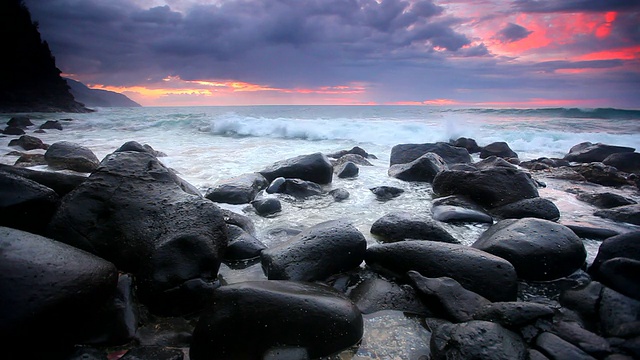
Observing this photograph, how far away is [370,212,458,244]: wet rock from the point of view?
132 inches

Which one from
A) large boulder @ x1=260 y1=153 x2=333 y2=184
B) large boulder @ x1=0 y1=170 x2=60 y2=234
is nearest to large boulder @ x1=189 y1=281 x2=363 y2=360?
large boulder @ x1=0 y1=170 x2=60 y2=234

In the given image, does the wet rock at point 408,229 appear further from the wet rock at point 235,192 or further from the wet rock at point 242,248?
the wet rock at point 235,192

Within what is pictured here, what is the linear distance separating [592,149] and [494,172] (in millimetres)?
7011

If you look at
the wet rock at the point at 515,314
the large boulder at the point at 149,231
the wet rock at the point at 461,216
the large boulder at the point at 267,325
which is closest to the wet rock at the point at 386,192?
the wet rock at the point at 461,216

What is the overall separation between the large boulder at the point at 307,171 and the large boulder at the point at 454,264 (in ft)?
10.5

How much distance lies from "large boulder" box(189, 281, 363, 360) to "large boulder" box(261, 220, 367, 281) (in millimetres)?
554

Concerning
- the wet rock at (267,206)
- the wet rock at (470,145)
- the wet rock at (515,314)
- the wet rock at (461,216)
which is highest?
the wet rock at (470,145)

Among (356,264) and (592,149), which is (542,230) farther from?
(592,149)

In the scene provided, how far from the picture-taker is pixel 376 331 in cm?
218

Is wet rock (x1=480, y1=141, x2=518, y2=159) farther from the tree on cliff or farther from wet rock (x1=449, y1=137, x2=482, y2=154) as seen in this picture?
the tree on cliff

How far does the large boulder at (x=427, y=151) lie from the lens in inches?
330

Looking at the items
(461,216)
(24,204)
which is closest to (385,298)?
(461,216)

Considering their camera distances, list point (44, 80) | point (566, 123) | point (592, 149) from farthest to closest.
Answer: point (44, 80) → point (566, 123) → point (592, 149)

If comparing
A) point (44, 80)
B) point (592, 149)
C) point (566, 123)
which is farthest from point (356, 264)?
point (44, 80)
